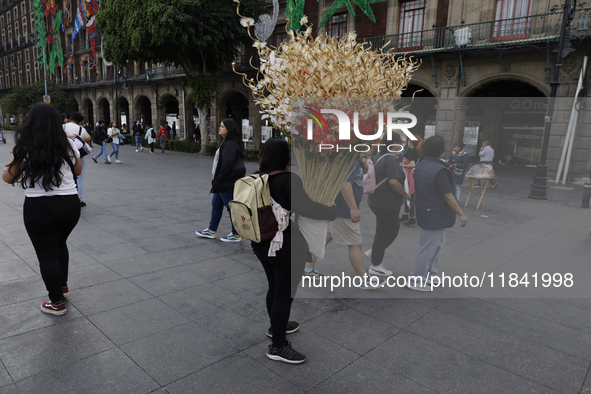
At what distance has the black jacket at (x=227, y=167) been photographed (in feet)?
18.5

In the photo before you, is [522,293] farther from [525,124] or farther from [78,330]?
[525,124]

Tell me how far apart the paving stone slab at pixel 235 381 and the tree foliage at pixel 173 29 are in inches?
695

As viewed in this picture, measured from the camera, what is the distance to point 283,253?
2871 mm

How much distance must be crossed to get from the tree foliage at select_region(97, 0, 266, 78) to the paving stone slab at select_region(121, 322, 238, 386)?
17.2 metres

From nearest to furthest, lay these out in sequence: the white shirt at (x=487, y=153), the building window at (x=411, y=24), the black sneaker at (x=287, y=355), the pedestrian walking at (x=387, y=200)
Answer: the black sneaker at (x=287, y=355)
the pedestrian walking at (x=387, y=200)
the white shirt at (x=487, y=153)
the building window at (x=411, y=24)

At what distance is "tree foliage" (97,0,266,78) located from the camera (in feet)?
58.5

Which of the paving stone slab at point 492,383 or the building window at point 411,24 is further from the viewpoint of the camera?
the building window at point 411,24

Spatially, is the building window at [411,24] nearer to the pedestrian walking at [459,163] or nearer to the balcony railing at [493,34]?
the balcony railing at [493,34]

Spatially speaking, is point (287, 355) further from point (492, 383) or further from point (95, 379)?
point (492, 383)

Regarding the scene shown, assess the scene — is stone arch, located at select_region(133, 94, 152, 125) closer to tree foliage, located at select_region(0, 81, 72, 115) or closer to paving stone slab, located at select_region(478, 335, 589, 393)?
tree foliage, located at select_region(0, 81, 72, 115)

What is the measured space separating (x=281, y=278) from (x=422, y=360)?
1263mm

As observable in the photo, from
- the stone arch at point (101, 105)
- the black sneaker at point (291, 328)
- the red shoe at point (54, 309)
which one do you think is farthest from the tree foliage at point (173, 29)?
the stone arch at point (101, 105)

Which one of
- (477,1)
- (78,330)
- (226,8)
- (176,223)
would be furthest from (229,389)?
(226,8)

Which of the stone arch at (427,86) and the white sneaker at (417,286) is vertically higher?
the stone arch at (427,86)
